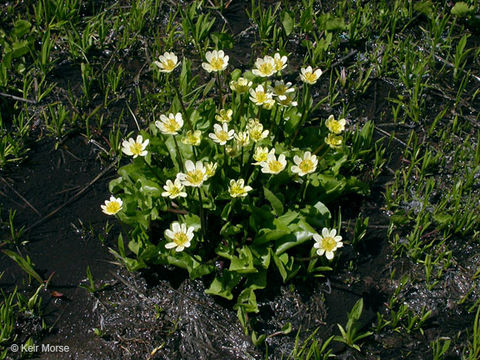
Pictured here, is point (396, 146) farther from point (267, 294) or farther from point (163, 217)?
point (163, 217)

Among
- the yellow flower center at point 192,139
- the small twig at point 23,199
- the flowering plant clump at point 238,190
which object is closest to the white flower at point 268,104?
the flowering plant clump at point 238,190

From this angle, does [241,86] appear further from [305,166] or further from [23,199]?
[23,199]

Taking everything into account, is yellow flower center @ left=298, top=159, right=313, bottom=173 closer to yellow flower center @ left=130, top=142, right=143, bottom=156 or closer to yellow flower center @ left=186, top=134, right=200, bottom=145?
yellow flower center @ left=186, top=134, right=200, bottom=145

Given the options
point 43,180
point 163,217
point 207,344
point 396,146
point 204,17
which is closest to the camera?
point 207,344

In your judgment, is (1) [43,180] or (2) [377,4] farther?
(2) [377,4]

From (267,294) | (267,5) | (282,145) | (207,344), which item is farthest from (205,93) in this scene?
(207,344)

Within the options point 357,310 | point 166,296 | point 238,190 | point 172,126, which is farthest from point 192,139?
point 357,310

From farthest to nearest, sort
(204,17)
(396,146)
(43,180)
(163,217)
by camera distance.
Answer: (204,17) → (396,146) → (43,180) → (163,217)
